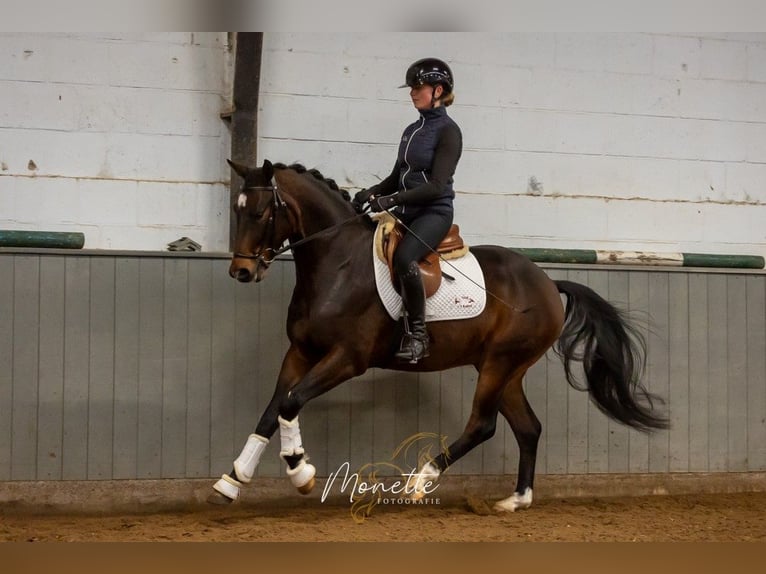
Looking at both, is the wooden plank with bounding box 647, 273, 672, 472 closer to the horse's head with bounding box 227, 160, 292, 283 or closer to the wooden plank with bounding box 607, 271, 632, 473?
the wooden plank with bounding box 607, 271, 632, 473

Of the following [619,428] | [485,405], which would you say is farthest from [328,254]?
[619,428]

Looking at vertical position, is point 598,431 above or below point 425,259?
below

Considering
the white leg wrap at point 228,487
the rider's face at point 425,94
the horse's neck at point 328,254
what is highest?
the rider's face at point 425,94

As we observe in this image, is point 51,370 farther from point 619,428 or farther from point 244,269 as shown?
point 619,428

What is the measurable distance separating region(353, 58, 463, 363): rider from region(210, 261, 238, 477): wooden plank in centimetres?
96

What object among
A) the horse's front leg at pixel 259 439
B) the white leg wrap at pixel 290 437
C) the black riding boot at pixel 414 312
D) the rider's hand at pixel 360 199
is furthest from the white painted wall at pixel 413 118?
the white leg wrap at pixel 290 437

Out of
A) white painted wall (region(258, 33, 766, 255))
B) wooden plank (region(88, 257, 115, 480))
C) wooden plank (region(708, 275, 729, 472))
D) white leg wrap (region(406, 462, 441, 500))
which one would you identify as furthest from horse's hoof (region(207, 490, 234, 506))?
wooden plank (region(708, 275, 729, 472))

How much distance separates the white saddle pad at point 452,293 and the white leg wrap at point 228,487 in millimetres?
1128

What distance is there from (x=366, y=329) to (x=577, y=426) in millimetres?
1863

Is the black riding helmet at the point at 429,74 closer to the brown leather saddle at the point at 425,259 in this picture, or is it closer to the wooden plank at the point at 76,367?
the brown leather saddle at the point at 425,259

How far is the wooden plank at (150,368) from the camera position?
502 cm

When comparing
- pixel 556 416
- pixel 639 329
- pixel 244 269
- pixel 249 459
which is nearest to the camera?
pixel 244 269

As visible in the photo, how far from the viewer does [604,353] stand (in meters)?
5.20

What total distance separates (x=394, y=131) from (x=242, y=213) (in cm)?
168
